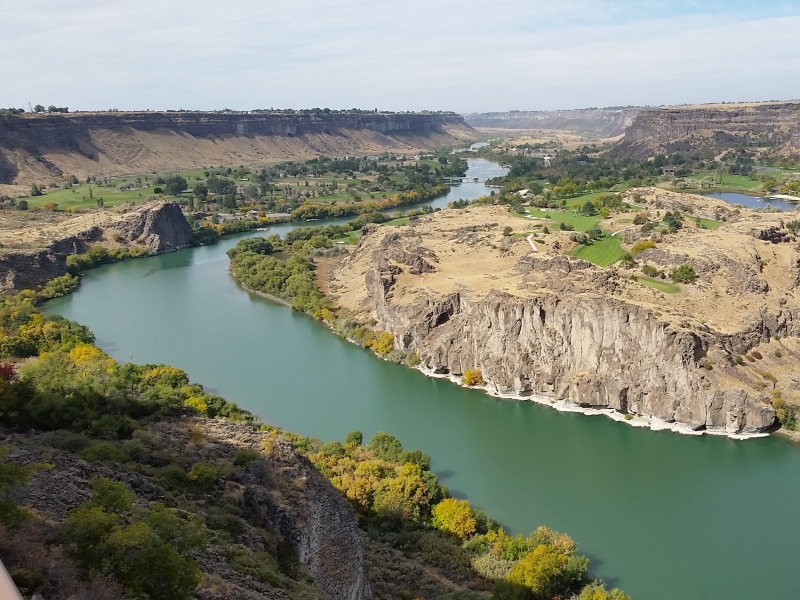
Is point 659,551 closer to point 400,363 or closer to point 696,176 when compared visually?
point 400,363

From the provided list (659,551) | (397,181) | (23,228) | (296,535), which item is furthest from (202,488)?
(397,181)

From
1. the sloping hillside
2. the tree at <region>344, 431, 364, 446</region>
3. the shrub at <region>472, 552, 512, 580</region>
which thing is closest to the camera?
the shrub at <region>472, 552, 512, 580</region>

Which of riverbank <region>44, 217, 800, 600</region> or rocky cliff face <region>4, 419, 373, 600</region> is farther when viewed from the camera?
riverbank <region>44, 217, 800, 600</region>

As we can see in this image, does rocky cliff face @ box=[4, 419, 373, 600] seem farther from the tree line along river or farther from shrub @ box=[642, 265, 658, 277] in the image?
shrub @ box=[642, 265, 658, 277]

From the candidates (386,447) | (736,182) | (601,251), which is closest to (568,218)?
(601,251)

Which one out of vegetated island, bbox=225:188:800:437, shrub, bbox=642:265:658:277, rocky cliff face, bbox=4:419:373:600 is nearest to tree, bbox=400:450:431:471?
rocky cliff face, bbox=4:419:373:600

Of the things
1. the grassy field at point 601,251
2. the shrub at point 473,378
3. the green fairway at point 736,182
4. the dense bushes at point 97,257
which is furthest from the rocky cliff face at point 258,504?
the green fairway at point 736,182
